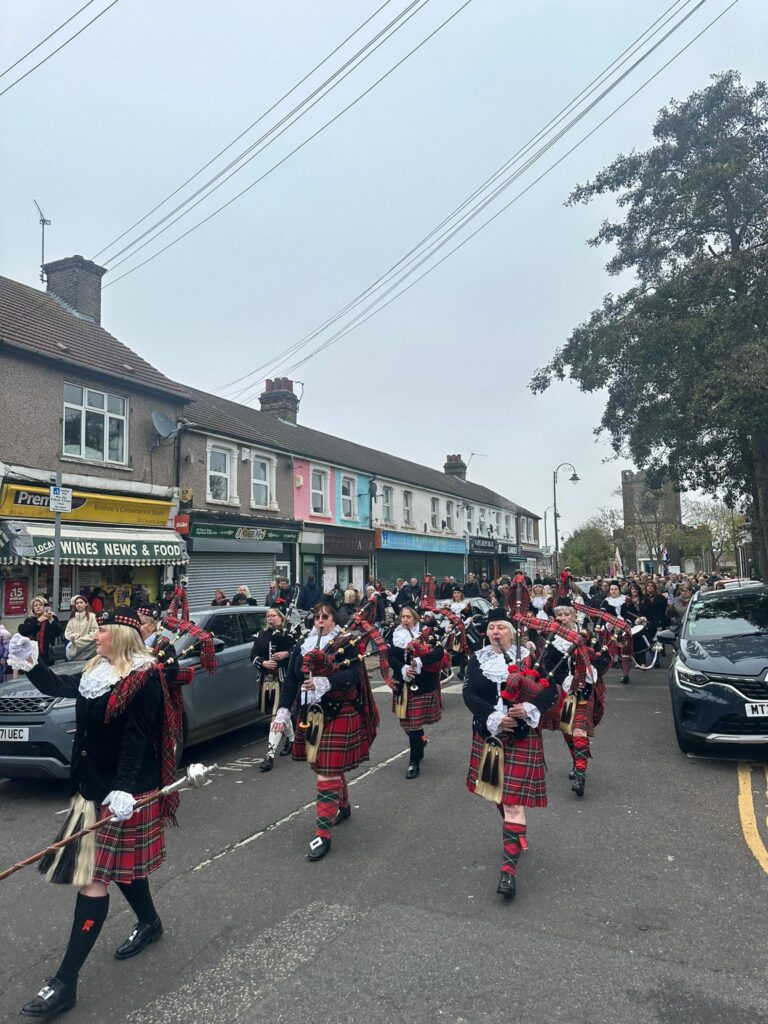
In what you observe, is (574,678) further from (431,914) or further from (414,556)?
(414,556)

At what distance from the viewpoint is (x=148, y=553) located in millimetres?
17500

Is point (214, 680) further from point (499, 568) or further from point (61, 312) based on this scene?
point (499, 568)

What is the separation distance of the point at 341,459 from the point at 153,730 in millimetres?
24950

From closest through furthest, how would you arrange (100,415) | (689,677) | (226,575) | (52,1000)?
(52,1000), (689,677), (100,415), (226,575)

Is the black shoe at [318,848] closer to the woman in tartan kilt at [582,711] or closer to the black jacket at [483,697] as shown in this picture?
the black jacket at [483,697]

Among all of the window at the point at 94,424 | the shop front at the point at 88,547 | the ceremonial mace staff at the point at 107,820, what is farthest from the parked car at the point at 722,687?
the window at the point at 94,424

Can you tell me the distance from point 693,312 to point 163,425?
13154 mm

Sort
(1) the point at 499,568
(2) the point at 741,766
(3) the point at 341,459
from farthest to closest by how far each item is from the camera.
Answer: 1. (1) the point at 499,568
2. (3) the point at 341,459
3. (2) the point at 741,766

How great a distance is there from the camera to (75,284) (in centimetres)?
2062

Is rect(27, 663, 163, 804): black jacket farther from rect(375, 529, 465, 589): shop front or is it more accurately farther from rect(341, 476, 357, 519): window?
rect(375, 529, 465, 589): shop front

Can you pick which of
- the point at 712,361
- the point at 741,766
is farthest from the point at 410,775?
the point at 712,361

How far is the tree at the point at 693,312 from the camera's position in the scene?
15492 millimetres

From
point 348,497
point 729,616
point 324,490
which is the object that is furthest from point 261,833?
point 348,497

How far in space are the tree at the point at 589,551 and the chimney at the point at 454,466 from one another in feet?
64.7
